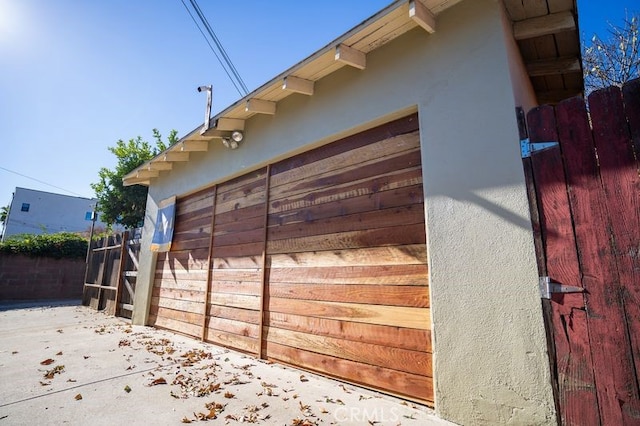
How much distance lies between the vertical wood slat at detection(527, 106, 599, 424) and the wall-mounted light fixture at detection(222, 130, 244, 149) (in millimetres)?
3427

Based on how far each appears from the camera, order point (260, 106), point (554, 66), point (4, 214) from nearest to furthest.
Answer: point (554, 66) → point (260, 106) → point (4, 214)

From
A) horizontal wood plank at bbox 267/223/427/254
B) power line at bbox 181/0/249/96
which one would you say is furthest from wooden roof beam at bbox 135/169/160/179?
horizontal wood plank at bbox 267/223/427/254

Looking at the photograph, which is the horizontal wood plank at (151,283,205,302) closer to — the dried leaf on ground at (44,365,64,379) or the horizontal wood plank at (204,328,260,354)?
the horizontal wood plank at (204,328,260,354)

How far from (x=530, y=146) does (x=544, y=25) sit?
1320mm

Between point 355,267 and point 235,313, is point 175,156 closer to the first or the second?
point 235,313

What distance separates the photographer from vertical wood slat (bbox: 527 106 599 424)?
5.01ft

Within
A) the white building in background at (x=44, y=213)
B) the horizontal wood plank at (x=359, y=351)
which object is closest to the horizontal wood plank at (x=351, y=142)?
the horizontal wood plank at (x=359, y=351)

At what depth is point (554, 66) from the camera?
292 centimetres

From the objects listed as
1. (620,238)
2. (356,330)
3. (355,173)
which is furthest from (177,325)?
(620,238)

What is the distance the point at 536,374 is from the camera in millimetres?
1623

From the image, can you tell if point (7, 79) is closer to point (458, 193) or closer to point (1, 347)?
point (1, 347)

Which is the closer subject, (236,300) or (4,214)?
(236,300)

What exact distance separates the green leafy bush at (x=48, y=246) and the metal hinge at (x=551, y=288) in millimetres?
14395

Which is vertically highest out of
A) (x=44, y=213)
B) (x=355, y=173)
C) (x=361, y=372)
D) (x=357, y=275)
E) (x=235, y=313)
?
(x=44, y=213)
